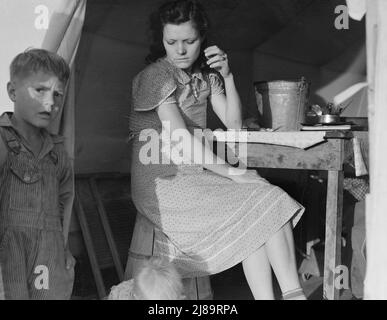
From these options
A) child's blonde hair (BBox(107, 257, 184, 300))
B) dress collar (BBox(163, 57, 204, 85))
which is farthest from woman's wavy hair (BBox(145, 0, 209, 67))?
child's blonde hair (BBox(107, 257, 184, 300))

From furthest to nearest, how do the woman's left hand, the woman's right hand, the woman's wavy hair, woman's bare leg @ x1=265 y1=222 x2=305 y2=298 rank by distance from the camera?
the woman's left hand → the woman's wavy hair → the woman's right hand → woman's bare leg @ x1=265 y1=222 x2=305 y2=298

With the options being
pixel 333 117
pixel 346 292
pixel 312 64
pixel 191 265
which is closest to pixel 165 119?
pixel 191 265

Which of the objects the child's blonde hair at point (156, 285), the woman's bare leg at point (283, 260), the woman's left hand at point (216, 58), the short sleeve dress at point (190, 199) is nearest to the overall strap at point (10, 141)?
the child's blonde hair at point (156, 285)

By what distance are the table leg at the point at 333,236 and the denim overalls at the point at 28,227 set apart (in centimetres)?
126

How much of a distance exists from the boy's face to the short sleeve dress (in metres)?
0.76

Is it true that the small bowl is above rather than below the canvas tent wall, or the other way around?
below

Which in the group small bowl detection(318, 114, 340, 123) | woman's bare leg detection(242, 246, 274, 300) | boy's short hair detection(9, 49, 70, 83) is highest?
boy's short hair detection(9, 49, 70, 83)

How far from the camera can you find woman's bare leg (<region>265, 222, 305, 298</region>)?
2709 mm

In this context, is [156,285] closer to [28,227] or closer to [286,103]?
[28,227]

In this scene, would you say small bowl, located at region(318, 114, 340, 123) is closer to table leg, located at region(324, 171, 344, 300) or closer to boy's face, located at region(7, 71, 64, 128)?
table leg, located at region(324, 171, 344, 300)

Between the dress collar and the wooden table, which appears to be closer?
the wooden table

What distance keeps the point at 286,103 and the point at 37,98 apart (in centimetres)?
157

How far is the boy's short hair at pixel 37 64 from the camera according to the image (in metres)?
2.40

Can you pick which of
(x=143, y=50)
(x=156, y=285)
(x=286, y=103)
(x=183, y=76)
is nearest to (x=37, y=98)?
(x=156, y=285)
